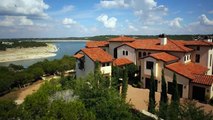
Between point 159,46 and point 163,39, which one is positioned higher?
point 163,39

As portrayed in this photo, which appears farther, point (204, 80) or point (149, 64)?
point (149, 64)

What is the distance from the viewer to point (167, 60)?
98.1ft

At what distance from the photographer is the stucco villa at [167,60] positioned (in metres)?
26.5

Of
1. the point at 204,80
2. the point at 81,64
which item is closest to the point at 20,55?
the point at 81,64

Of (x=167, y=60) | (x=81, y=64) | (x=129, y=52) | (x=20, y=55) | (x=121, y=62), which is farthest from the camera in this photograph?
(x=20, y=55)

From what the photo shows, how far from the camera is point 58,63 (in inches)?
2063

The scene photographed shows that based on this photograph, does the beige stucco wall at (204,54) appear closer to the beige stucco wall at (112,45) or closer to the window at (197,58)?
the window at (197,58)

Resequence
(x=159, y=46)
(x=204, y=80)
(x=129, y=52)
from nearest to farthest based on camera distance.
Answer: (x=204, y=80) → (x=159, y=46) → (x=129, y=52)

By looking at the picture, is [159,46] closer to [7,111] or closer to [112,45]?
[112,45]

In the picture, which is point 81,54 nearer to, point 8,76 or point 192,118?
point 8,76

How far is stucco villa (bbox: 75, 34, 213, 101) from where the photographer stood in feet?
87.1

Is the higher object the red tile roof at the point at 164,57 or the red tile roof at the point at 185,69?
the red tile roof at the point at 164,57

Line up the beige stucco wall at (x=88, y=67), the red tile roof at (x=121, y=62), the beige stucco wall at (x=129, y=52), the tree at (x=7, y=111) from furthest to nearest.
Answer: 1. the beige stucco wall at (x=129, y=52)
2. the red tile roof at (x=121, y=62)
3. the beige stucco wall at (x=88, y=67)
4. the tree at (x=7, y=111)

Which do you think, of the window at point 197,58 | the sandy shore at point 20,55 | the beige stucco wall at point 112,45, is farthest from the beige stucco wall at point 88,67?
the sandy shore at point 20,55
